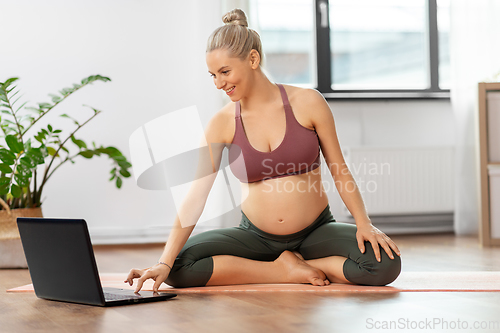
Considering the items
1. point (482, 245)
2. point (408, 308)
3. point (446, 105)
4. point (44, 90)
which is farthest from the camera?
point (446, 105)

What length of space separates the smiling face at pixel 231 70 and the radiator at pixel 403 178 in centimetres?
183

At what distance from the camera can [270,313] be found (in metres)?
1.31

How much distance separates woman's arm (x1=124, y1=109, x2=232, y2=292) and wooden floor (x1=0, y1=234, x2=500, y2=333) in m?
0.10

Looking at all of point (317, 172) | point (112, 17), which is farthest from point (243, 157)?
point (112, 17)

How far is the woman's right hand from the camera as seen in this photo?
151 cm

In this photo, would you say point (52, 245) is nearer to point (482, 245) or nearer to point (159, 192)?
point (159, 192)

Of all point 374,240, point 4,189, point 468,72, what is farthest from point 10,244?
point 468,72

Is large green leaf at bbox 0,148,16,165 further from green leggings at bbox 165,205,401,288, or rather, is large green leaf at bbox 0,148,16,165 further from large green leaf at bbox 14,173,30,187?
green leggings at bbox 165,205,401,288

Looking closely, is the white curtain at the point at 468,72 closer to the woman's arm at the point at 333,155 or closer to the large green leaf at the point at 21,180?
the woman's arm at the point at 333,155

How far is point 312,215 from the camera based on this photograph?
1.79m

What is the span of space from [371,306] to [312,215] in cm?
46

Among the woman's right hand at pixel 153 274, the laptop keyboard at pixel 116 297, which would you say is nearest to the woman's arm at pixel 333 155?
the woman's right hand at pixel 153 274

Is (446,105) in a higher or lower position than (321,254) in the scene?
higher

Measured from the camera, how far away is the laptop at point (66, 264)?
54.1 inches
